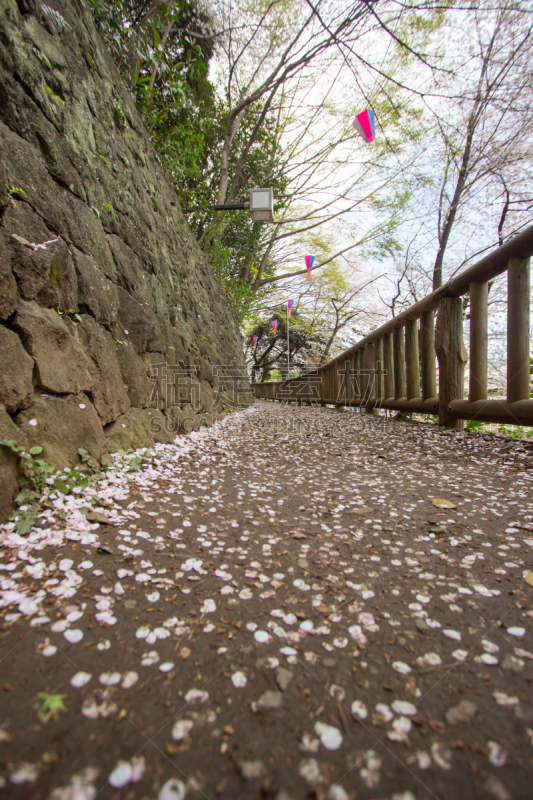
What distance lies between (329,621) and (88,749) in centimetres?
67

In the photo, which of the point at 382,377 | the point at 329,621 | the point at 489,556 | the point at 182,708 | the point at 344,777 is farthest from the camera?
the point at 382,377

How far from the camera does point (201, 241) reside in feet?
25.4

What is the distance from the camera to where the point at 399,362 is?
533 cm

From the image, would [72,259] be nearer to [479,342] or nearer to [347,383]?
[479,342]

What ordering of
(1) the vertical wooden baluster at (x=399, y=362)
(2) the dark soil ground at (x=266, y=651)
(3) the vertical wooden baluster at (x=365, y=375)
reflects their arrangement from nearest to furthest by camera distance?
(2) the dark soil ground at (x=266, y=651)
(1) the vertical wooden baluster at (x=399, y=362)
(3) the vertical wooden baluster at (x=365, y=375)

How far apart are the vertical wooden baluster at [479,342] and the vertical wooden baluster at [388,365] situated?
230 centimetres

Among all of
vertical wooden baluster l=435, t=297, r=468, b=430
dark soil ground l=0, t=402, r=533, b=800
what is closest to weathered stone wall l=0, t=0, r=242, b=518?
dark soil ground l=0, t=402, r=533, b=800

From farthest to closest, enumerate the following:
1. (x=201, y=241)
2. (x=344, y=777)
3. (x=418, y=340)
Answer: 1. (x=201, y=241)
2. (x=418, y=340)
3. (x=344, y=777)

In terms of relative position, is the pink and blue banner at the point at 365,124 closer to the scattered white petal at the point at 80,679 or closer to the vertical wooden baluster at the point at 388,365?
the vertical wooden baluster at the point at 388,365

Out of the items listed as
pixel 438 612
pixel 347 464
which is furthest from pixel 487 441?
pixel 438 612

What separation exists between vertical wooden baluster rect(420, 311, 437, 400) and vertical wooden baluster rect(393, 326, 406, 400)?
0.71 metres

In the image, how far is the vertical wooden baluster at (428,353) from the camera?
4.52 metres

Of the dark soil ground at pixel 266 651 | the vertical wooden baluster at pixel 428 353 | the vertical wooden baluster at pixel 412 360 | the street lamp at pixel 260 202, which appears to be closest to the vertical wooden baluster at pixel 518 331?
the dark soil ground at pixel 266 651

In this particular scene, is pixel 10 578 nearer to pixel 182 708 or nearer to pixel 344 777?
pixel 182 708
